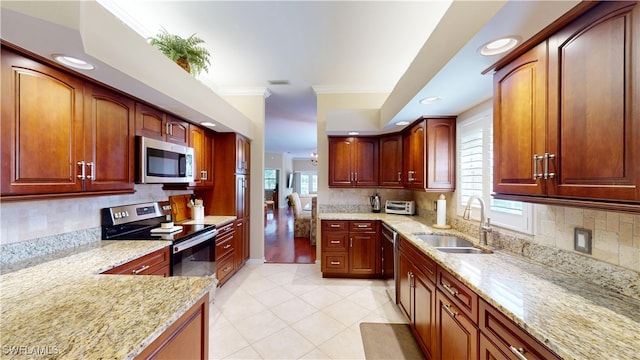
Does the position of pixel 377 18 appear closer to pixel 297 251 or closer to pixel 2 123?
pixel 2 123

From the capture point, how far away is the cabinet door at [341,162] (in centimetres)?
356

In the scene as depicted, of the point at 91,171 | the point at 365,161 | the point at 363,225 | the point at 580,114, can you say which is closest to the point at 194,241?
the point at 91,171

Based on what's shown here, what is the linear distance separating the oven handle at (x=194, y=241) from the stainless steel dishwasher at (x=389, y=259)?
6.76 ft

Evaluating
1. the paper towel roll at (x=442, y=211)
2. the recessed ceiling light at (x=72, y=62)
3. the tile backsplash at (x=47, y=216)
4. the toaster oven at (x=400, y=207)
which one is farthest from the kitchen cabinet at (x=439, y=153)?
the tile backsplash at (x=47, y=216)

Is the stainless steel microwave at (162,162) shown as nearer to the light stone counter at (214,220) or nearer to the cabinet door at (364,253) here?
the light stone counter at (214,220)

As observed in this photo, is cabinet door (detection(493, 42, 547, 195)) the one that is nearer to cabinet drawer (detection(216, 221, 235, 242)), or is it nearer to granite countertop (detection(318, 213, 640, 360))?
granite countertop (detection(318, 213, 640, 360))

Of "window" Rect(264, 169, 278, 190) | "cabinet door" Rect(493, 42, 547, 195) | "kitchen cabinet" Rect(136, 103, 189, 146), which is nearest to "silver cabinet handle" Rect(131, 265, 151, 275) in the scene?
"kitchen cabinet" Rect(136, 103, 189, 146)

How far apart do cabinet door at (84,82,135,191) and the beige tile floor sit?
1.61m

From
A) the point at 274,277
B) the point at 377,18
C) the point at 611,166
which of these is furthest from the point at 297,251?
the point at 611,166

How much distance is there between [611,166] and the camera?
0.86 m

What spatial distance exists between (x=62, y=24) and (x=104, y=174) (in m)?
1.05

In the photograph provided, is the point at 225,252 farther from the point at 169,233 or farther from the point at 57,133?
the point at 57,133

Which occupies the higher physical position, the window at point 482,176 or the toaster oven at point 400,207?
the window at point 482,176

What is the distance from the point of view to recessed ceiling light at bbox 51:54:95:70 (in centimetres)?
130
